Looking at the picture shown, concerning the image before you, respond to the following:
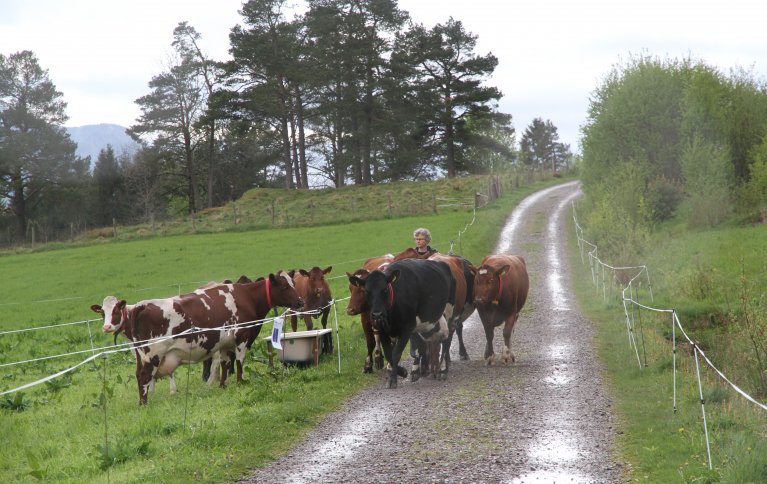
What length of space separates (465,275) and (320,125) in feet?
196

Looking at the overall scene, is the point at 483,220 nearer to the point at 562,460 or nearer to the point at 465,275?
the point at 465,275

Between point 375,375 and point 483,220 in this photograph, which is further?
point 483,220

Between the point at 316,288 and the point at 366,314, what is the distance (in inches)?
140

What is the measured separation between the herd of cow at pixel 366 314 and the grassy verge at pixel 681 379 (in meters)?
2.83

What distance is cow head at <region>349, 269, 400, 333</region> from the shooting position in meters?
13.3

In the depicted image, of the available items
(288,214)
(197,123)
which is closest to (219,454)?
(288,214)

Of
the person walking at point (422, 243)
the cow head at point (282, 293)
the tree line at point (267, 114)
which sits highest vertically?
the tree line at point (267, 114)

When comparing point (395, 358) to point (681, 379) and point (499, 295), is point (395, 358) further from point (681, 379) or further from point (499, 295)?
point (681, 379)

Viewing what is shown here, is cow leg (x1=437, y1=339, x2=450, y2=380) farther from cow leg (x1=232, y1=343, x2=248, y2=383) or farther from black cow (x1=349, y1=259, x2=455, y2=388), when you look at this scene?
cow leg (x1=232, y1=343, x2=248, y2=383)

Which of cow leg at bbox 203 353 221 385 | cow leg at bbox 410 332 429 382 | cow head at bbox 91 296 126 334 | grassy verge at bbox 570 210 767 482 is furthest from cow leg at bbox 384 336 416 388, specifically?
cow head at bbox 91 296 126 334

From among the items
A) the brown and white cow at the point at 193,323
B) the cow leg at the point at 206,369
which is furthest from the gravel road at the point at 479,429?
the cow leg at the point at 206,369

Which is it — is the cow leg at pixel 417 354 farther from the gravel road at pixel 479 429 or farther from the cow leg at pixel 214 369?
the cow leg at pixel 214 369

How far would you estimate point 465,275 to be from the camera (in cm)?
1636

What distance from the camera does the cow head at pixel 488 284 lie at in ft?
50.9
